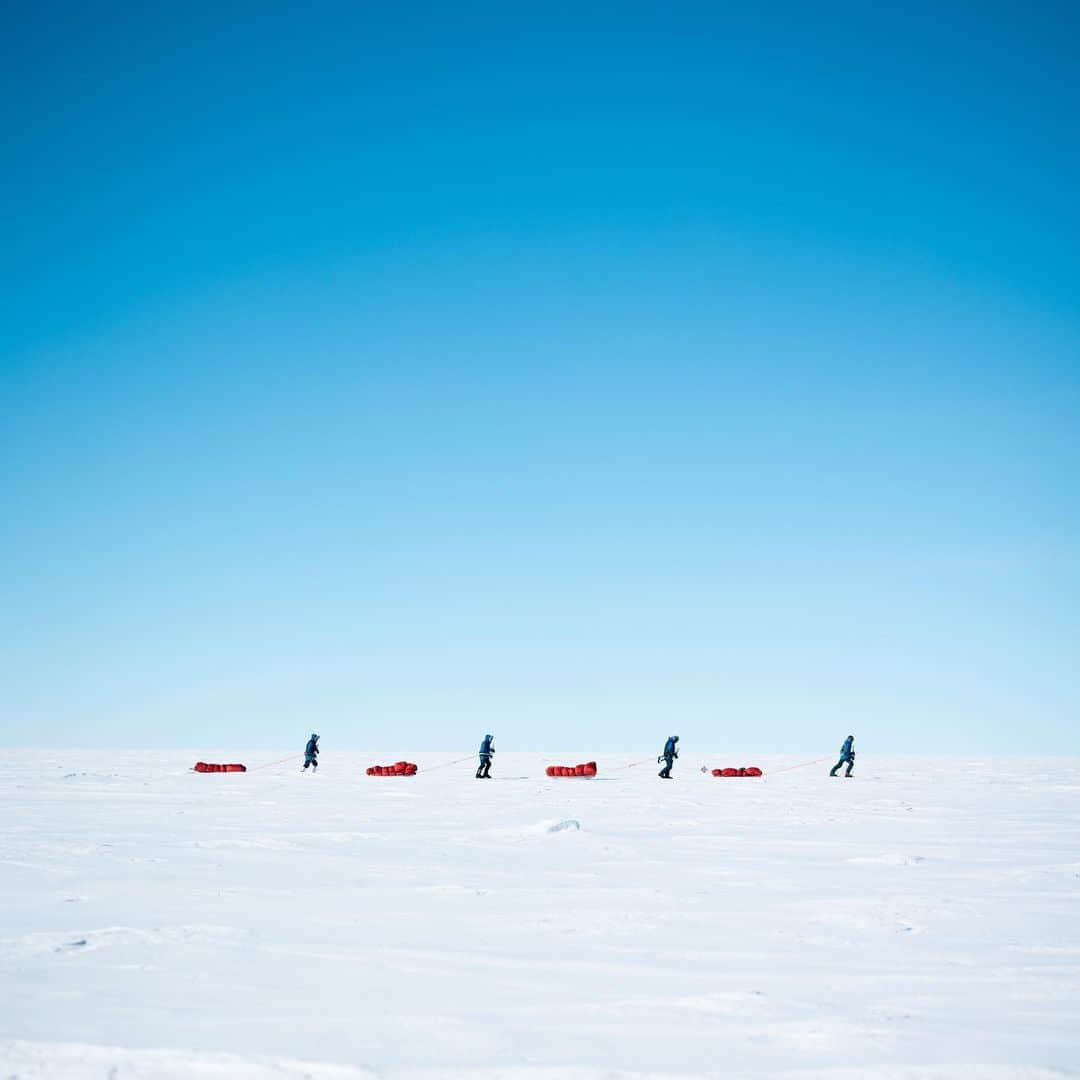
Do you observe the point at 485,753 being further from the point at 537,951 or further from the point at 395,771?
the point at 537,951

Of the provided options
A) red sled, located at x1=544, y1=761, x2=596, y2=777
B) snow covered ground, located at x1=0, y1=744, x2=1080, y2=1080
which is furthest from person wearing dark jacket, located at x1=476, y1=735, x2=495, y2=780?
snow covered ground, located at x1=0, y1=744, x2=1080, y2=1080

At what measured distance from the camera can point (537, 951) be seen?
697 cm

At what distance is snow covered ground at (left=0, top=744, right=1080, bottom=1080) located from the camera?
16.3 ft

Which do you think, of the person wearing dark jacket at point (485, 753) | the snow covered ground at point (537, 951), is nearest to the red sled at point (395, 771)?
the person wearing dark jacket at point (485, 753)

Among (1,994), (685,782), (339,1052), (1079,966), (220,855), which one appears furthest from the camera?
(685,782)

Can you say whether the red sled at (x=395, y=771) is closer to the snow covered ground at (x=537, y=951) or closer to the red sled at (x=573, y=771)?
the red sled at (x=573, y=771)

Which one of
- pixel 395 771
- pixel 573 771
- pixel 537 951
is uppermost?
pixel 573 771

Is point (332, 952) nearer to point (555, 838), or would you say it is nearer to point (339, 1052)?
point (339, 1052)

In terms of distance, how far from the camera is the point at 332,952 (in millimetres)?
6918

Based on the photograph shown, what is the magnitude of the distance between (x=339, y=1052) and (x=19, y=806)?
622 inches

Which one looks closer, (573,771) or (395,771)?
(573,771)

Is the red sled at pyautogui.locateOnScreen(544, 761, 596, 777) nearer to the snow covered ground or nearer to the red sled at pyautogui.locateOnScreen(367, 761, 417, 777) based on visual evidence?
the red sled at pyautogui.locateOnScreen(367, 761, 417, 777)

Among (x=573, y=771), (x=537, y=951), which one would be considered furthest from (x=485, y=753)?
(x=537, y=951)

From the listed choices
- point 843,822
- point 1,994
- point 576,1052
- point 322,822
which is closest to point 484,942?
point 576,1052
